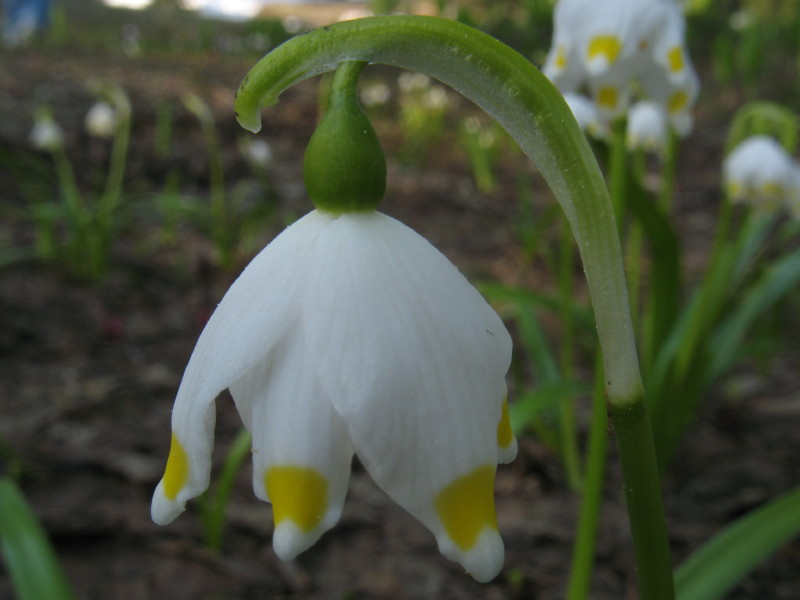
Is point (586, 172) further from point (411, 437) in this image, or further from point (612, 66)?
point (612, 66)

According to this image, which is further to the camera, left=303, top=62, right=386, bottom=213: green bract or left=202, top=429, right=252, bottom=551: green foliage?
left=202, top=429, right=252, bottom=551: green foliage

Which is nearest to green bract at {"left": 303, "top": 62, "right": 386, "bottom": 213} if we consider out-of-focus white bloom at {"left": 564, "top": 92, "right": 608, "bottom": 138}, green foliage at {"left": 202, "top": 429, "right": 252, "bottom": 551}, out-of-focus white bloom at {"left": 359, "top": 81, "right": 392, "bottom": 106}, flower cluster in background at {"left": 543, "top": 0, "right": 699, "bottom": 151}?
flower cluster in background at {"left": 543, "top": 0, "right": 699, "bottom": 151}

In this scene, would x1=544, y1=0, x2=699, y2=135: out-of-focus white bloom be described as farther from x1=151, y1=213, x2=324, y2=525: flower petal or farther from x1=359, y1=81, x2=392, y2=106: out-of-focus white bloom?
x1=359, y1=81, x2=392, y2=106: out-of-focus white bloom

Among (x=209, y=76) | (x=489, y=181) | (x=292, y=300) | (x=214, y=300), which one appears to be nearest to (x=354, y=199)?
(x=292, y=300)

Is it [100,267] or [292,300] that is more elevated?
[292,300]

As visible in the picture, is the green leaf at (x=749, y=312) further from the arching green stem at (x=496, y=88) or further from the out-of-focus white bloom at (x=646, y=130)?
the arching green stem at (x=496, y=88)

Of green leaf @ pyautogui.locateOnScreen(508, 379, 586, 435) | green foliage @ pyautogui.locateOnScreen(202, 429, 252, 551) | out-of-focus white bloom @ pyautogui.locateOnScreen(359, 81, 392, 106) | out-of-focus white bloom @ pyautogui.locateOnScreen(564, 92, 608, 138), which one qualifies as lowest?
out-of-focus white bloom @ pyautogui.locateOnScreen(359, 81, 392, 106)

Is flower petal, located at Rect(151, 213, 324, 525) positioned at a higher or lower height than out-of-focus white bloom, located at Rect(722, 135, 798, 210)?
higher

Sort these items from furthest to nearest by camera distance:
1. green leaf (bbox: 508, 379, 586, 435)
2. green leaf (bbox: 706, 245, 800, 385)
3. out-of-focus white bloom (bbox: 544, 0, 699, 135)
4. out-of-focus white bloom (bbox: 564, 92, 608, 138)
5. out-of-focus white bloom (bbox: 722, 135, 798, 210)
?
out-of-focus white bloom (bbox: 722, 135, 798, 210), green leaf (bbox: 706, 245, 800, 385), out-of-focus white bloom (bbox: 564, 92, 608, 138), green leaf (bbox: 508, 379, 586, 435), out-of-focus white bloom (bbox: 544, 0, 699, 135)
